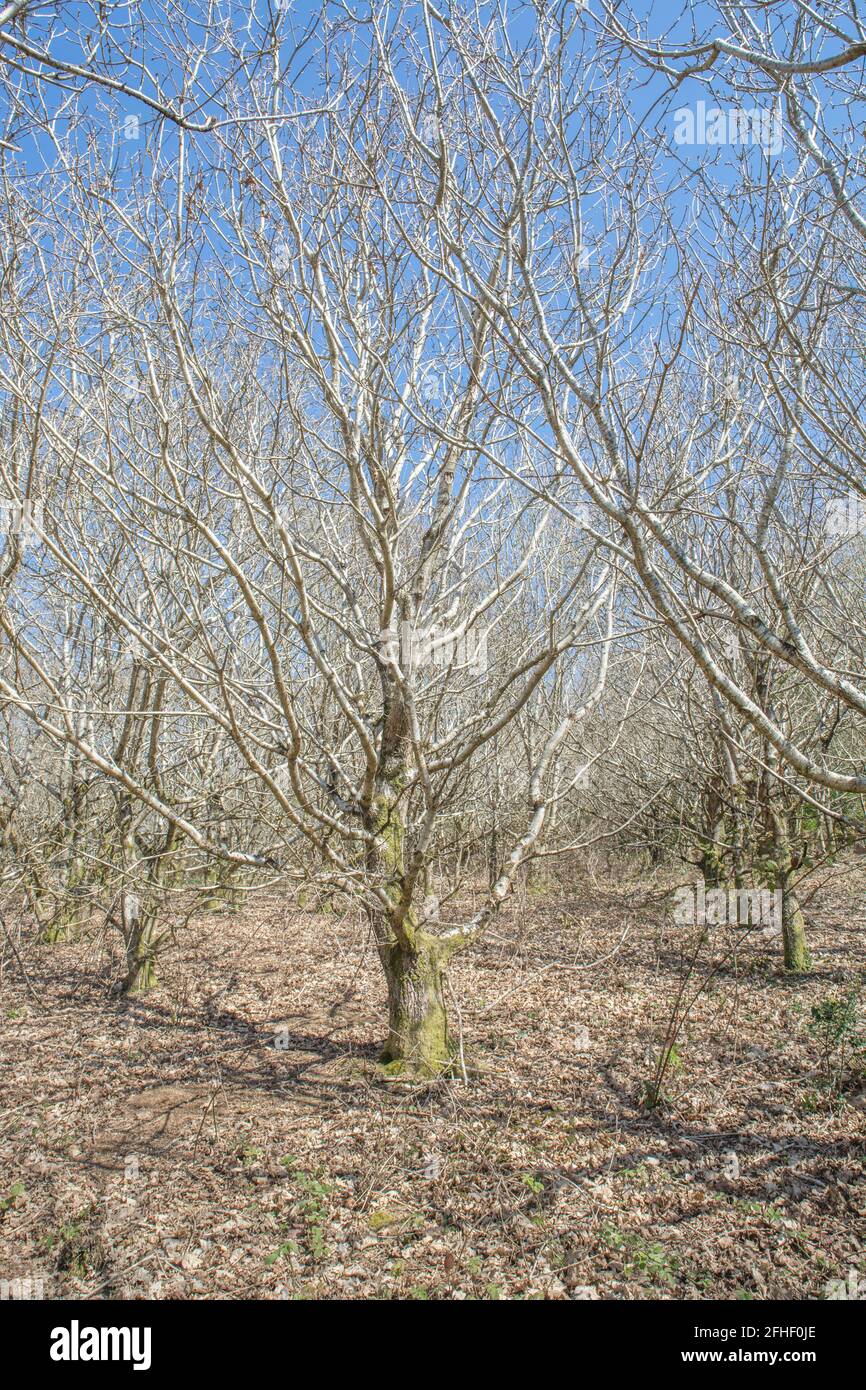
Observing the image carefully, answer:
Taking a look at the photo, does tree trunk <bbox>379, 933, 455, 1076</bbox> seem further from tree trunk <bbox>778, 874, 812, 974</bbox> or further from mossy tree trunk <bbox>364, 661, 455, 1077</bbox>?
tree trunk <bbox>778, 874, 812, 974</bbox>

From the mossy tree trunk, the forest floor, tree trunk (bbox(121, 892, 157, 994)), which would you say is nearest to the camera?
the forest floor

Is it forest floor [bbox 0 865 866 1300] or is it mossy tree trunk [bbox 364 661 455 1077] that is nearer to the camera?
forest floor [bbox 0 865 866 1300]

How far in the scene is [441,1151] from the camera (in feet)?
12.9

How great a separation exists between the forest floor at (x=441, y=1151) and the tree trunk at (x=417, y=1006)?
0.14 meters

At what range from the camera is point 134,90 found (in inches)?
90.5

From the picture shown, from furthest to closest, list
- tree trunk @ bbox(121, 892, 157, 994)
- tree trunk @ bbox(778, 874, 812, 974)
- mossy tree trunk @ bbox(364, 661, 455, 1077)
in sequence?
1. tree trunk @ bbox(778, 874, 812, 974)
2. tree trunk @ bbox(121, 892, 157, 994)
3. mossy tree trunk @ bbox(364, 661, 455, 1077)

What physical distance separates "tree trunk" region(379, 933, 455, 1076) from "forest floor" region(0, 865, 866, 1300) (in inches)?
5.5

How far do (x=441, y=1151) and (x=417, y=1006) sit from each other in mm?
851

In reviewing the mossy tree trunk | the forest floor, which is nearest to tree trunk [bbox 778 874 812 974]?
the forest floor

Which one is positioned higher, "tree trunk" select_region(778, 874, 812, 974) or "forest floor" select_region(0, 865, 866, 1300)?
"tree trunk" select_region(778, 874, 812, 974)

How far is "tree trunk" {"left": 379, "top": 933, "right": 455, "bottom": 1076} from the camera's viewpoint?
15.2 feet

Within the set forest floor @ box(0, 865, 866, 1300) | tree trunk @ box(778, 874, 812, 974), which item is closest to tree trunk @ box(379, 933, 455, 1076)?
forest floor @ box(0, 865, 866, 1300)
